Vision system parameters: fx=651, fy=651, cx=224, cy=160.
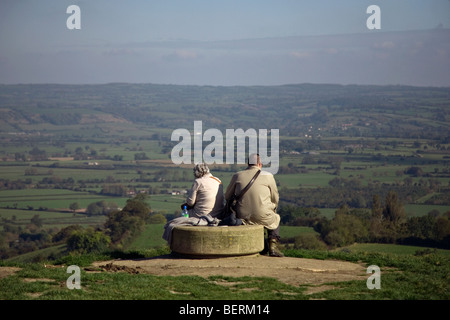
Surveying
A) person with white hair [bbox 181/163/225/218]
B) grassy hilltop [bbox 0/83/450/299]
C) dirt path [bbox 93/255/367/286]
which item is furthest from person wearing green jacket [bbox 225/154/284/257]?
grassy hilltop [bbox 0/83/450/299]

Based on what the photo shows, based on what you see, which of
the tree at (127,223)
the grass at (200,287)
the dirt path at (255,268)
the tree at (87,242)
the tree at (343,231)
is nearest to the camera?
the grass at (200,287)

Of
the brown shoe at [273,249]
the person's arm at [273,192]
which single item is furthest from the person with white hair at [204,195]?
the brown shoe at [273,249]

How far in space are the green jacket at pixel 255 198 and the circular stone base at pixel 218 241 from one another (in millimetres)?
496

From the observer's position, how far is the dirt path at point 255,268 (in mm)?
11312

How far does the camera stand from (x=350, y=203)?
311 feet

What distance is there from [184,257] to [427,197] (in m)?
85.6

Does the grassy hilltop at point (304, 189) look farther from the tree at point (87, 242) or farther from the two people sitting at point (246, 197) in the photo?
the two people sitting at point (246, 197)

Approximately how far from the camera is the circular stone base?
12594 millimetres

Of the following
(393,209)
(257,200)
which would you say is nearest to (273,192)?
(257,200)

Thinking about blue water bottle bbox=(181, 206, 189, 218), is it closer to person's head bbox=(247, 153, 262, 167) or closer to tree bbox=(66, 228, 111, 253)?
person's head bbox=(247, 153, 262, 167)

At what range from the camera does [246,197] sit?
13.2 m

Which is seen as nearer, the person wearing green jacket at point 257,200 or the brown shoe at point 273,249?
the person wearing green jacket at point 257,200
